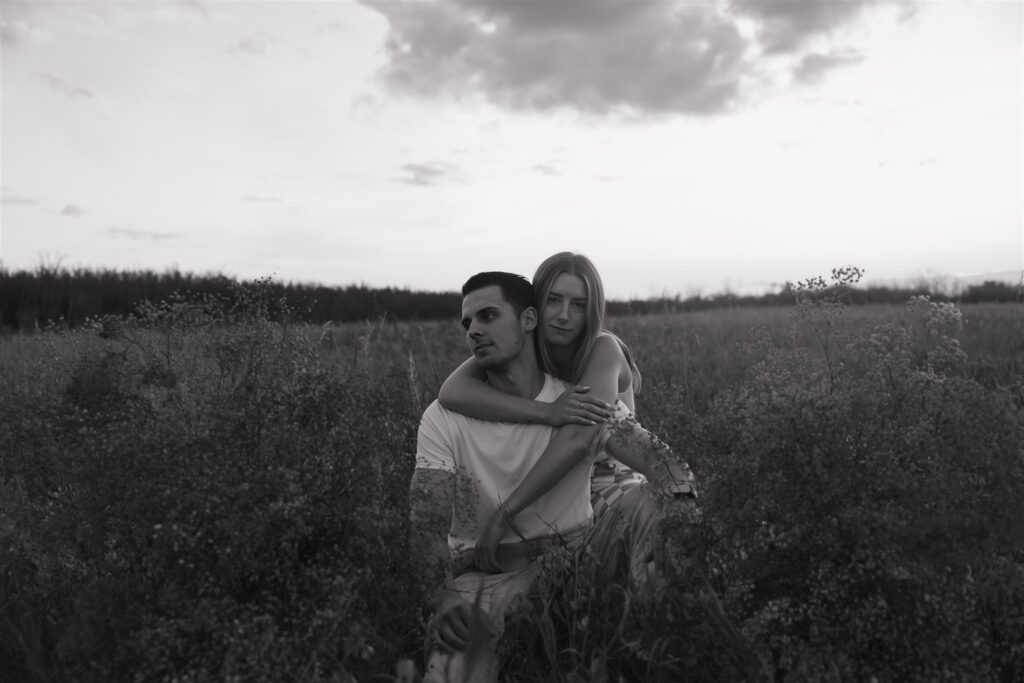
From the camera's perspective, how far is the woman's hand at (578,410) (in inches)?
146

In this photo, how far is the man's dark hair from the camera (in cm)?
417

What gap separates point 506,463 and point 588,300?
49.7 inches

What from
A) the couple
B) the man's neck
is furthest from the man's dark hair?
the man's neck

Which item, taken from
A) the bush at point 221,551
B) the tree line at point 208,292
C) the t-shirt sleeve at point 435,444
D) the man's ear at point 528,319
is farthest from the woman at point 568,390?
the tree line at point 208,292

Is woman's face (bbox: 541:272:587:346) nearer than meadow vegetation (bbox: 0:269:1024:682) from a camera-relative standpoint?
No

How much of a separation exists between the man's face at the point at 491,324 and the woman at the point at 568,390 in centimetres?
18

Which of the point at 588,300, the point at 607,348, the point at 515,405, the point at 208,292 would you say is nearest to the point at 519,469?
the point at 515,405

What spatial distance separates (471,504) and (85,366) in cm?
275

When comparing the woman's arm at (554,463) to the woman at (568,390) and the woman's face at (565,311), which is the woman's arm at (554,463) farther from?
the woman's face at (565,311)

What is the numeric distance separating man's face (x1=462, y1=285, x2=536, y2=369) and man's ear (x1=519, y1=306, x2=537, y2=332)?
0.09m

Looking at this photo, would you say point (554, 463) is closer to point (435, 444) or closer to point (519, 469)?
point (519, 469)

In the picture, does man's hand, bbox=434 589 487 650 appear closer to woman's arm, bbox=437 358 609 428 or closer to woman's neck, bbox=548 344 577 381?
woman's arm, bbox=437 358 609 428

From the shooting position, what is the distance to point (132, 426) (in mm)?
3232

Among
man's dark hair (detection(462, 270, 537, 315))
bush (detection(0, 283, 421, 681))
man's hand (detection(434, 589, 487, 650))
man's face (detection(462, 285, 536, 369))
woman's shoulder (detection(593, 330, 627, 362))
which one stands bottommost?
man's hand (detection(434, 589, 487, 650))
